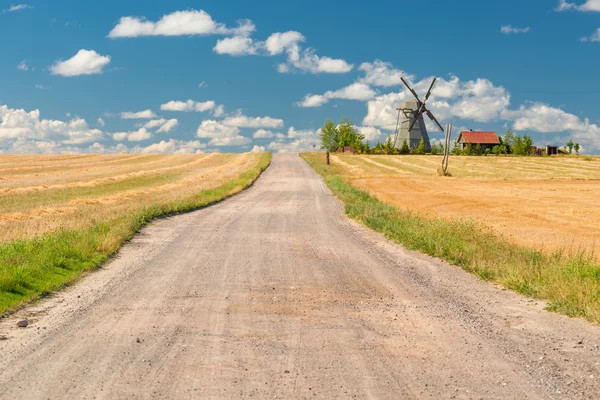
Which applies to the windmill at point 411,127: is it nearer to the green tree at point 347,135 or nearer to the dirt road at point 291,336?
the green tree at point 347,135

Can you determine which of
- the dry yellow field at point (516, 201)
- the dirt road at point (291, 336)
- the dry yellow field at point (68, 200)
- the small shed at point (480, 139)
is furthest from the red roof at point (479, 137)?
the dirt road at point (291, 336)

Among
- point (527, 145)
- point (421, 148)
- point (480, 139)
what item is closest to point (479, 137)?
point (480, 139)

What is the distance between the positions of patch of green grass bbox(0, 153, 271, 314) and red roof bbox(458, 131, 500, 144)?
128 m

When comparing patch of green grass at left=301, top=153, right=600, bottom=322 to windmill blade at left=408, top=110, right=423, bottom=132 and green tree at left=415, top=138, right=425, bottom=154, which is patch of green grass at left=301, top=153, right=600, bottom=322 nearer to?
green tree at left=415, top=138, right=425, bottom=154

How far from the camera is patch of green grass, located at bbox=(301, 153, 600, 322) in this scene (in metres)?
10.0

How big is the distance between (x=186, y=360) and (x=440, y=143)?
419 ft

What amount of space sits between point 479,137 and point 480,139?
0.83 metres

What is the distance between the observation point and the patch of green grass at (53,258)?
1073 cm

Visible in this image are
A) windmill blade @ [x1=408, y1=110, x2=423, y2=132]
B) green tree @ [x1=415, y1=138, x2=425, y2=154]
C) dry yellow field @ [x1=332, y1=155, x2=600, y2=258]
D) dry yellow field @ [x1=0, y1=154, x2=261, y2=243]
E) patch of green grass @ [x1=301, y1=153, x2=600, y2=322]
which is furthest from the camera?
windmill blade @ [x1=408, y1=110, x2=423, y2=132]

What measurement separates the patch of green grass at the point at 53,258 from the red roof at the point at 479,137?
128 metres

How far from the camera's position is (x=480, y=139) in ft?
458

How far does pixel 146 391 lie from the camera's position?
20.3 feet

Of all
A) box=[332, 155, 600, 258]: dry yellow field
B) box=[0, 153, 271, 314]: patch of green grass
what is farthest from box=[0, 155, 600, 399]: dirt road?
box=[332, 155, 600, 258]: dry yellow field

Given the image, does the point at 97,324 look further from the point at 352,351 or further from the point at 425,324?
the point at 425,324
